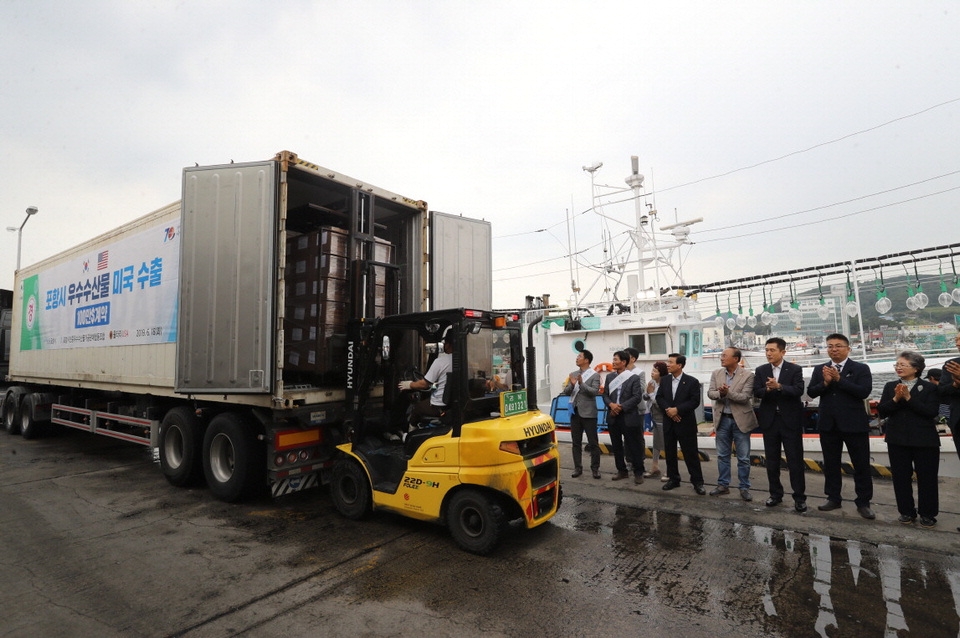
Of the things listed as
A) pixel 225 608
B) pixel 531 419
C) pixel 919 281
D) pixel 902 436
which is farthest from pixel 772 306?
pixel 225 608

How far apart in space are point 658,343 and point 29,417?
13.9m

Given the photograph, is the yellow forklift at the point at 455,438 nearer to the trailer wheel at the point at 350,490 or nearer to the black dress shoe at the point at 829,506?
the trailer wheel at the point at 350,490

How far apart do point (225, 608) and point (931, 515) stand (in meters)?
6.06

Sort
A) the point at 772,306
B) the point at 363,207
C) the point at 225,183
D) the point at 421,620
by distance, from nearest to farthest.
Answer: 1. the point at 421,620
2. the point at 225,183
3. the point at 363,207
4. the point at 772,306

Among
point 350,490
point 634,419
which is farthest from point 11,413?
point 634,419

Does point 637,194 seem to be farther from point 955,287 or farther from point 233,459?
point 233,459

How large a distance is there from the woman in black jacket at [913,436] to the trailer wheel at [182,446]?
7.56 meters

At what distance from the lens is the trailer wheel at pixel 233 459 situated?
520cm

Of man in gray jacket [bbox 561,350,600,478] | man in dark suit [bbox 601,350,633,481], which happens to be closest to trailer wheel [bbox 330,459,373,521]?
man in gray jacket [bbox 561,350,600,478]

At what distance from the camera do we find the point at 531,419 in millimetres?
4363

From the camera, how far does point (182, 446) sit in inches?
239

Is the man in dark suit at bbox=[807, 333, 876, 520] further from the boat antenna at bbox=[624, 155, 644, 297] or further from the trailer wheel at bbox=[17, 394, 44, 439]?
the trailer wheel at bbox=[17, 394, 44, 439]

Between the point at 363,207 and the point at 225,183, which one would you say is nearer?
the point at 225,183

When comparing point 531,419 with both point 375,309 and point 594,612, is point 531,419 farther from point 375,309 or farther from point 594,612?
point 375,309
